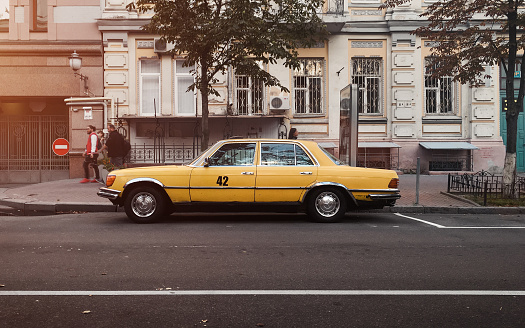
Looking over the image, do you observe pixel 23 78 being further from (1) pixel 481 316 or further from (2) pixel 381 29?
(1) pixel 481 316

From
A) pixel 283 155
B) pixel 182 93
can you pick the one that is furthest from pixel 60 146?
pixel 283 155

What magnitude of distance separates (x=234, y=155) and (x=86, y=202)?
427 centimetres

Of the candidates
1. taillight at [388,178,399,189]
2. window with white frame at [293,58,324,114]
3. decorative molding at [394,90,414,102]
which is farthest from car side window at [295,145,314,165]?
decorative molding at [394,90,414,102]

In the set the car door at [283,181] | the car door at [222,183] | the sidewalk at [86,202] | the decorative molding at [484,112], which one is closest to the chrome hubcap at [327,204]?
the car door at [283,181]

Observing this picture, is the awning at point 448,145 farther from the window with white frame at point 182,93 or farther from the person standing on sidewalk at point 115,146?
the person standing on sidewalk at point 115,146

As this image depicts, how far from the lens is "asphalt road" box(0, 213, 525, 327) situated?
3.92 meters

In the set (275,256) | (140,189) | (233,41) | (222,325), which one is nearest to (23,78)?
(233,41)

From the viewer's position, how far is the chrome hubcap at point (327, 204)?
900cm

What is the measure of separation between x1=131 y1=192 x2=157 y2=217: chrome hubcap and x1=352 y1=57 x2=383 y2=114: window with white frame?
41.4ft

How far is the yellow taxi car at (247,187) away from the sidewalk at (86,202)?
2.24 metres

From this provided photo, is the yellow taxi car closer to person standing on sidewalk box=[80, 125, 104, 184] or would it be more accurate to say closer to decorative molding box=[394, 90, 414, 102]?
person standing on sidewalk box=[80, 125, 104, 184]

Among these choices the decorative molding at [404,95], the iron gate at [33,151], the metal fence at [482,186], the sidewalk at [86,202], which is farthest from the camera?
the iron gate at [33,151]

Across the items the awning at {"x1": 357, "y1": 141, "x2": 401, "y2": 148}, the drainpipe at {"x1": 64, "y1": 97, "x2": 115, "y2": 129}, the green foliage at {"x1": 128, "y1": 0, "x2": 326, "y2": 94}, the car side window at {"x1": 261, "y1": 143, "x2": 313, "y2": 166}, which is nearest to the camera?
the car side window at {"x1": 261, "y1": 143, "x2": 313, "y2": 166}

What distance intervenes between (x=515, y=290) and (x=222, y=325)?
108 inches
